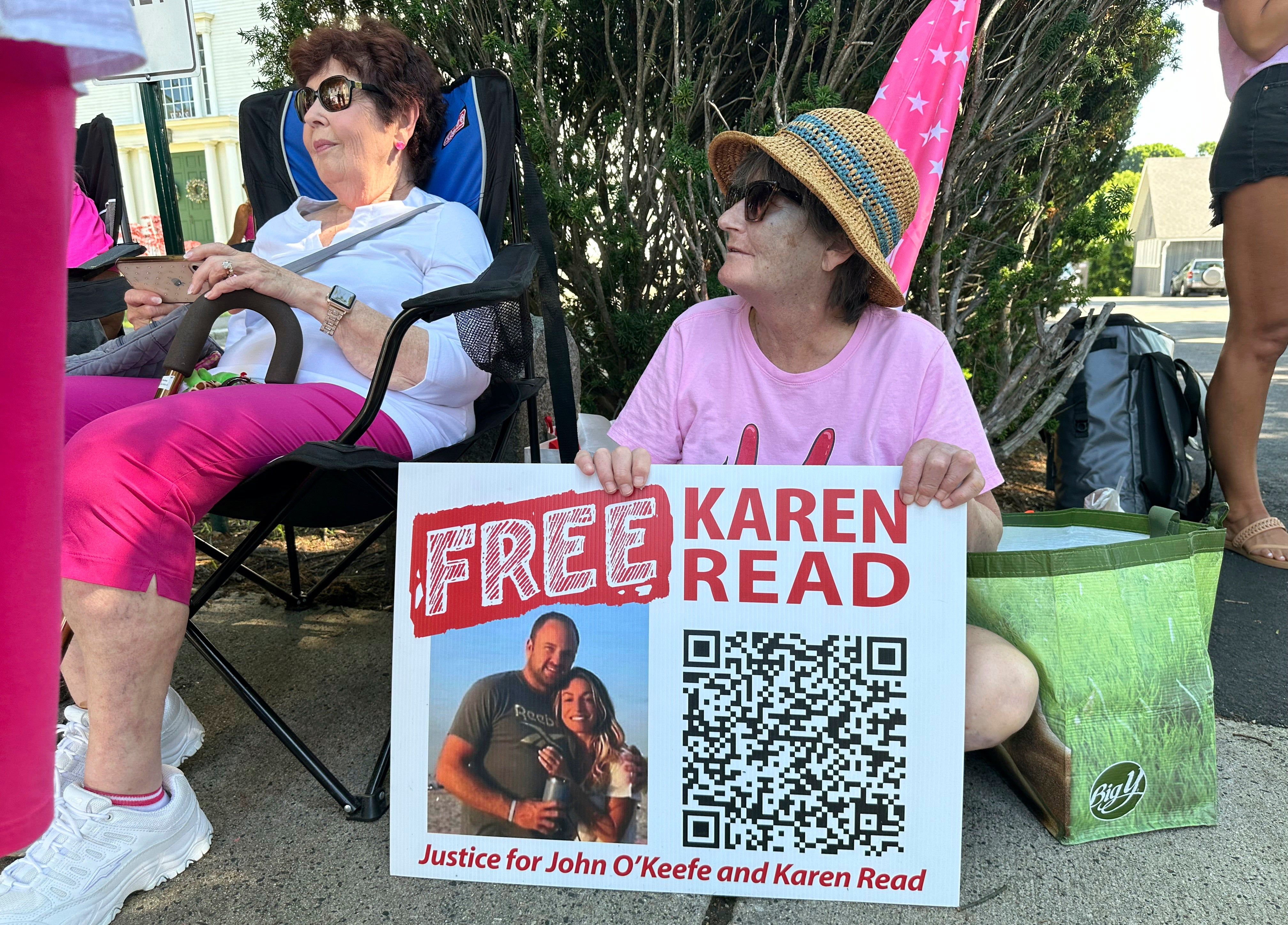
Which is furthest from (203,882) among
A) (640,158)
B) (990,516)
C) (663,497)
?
(640,158)

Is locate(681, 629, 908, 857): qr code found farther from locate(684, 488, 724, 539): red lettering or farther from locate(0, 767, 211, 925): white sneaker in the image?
locate(0, 767, 211, 925): white sneaker

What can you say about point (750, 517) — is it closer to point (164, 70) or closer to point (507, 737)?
point (507, 737)

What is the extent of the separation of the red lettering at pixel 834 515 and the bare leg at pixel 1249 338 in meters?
2.00

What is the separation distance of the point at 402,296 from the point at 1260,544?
9.05ft

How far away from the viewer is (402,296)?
7.16 feet

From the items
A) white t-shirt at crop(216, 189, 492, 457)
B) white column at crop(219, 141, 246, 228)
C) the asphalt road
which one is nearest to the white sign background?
white t-shirt at crop(216, 189, 492, 457)

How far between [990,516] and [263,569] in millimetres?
2545

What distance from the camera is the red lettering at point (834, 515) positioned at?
1.50m

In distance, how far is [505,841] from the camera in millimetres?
1527

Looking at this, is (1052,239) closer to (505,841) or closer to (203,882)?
(505,841)

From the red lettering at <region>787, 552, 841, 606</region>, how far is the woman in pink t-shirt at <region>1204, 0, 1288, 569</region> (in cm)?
203

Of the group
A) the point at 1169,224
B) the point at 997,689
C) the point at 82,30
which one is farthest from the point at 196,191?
the point at 1169,224

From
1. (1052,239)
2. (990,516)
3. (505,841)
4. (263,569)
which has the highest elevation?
(1052,239)

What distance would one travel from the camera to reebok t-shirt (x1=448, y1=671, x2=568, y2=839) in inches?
60.0
